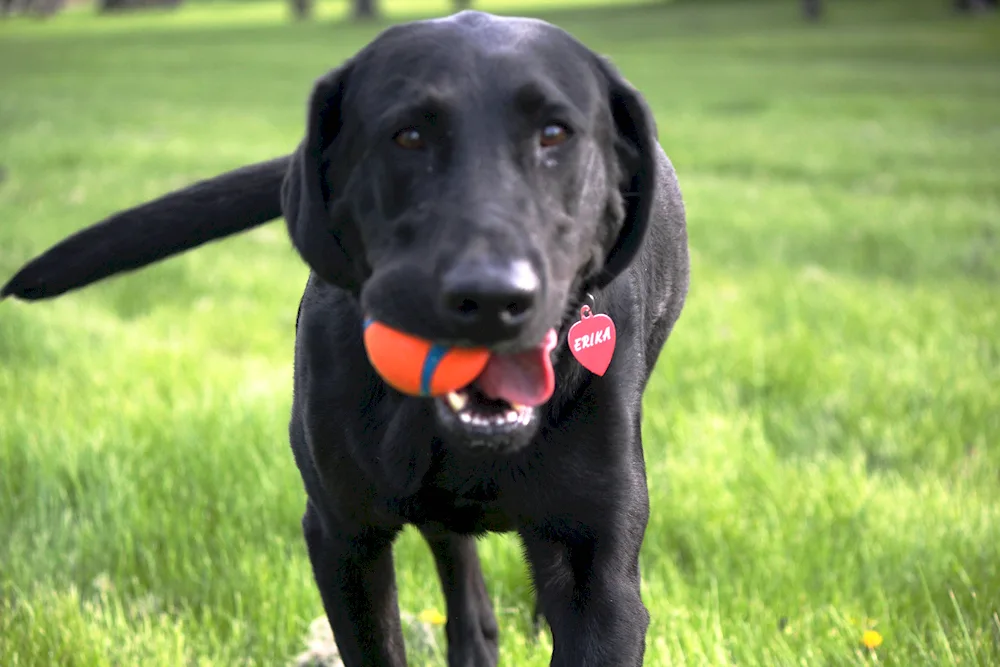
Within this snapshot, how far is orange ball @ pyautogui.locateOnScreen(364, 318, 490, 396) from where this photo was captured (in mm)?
1872

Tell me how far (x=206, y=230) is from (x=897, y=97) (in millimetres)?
17941

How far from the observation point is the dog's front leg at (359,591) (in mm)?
2385

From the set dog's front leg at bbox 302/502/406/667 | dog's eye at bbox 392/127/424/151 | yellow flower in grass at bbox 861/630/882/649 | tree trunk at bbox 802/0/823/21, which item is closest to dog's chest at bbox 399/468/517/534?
dog's front leg at bbox 302/502/406/667

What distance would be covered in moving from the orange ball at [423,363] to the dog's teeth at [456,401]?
0.02 m

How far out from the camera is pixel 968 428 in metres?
4.34

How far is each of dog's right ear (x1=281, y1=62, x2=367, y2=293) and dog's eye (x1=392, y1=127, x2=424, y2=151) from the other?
0.58ft

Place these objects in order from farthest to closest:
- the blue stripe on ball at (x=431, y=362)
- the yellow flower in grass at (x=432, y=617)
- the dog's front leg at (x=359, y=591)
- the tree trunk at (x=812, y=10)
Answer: the tree trunk at (x=812, y=10) < the yellow flower in grass at (x=432, y=617) < the dog's front leg at (x=359, y=591) < the blue stripe on ball at (x=431, y=362)

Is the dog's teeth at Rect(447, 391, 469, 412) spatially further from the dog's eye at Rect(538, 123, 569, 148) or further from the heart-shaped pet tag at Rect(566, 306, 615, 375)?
the dog's eye at Rect(538, 123, 569, 148)

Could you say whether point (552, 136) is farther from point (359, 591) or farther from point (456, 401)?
point (359, 591)

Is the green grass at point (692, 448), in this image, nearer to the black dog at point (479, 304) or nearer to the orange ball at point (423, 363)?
the black dog at point (479, 304)

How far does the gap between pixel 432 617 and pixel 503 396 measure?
137 centimetres

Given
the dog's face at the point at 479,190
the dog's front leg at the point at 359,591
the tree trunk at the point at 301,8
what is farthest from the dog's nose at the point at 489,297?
the tree trunk at the point at 301,8

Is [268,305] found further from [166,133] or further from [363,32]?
[363,32]

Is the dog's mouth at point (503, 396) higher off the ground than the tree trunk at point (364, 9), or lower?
higher
